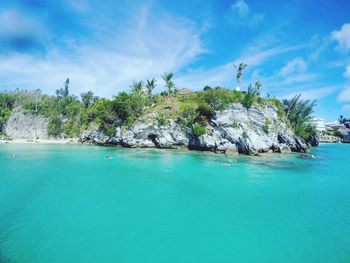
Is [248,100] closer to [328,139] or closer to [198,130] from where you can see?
[198,130]

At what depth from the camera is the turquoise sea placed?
11.7 metres

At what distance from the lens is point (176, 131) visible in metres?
56.8

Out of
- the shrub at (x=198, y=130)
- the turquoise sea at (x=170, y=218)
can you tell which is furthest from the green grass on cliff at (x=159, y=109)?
the turquoise sea at (x=170, y=218)

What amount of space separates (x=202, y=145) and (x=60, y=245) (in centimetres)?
4396

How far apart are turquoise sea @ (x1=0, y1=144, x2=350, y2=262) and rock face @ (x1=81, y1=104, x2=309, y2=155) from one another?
23.2 m

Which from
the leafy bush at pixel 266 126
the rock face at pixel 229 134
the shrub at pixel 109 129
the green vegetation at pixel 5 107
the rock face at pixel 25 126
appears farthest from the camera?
the green vegetation at pixel 5 107

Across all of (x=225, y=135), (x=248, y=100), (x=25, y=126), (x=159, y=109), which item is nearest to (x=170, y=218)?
(x=225, y=135)

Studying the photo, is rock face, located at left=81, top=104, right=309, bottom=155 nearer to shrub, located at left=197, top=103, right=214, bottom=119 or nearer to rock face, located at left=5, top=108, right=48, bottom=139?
shrub, located at left=197, top=103, right=214, bottom=119

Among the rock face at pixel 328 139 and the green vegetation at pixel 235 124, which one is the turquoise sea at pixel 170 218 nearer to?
the green vegetation at pixel 235 124

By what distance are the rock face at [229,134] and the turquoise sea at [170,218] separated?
23164 millimetres

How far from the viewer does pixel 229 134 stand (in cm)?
5159

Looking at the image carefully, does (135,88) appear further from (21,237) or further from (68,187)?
(21,237)

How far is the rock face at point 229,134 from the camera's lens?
2015 inches

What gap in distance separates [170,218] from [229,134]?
126 feet
